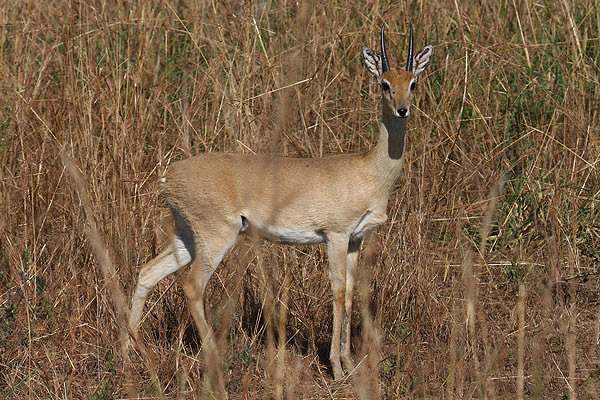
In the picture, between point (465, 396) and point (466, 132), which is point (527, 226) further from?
point (465, 396)

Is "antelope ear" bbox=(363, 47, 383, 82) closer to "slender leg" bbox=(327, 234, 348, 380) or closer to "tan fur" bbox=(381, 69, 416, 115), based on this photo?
"tan fur" bbox=(381, 69, 416, 115)

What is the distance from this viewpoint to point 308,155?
5.81m

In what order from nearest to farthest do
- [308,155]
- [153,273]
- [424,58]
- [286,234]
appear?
1. [286,234]
2. [153,273]
3. [424,58]
4. [308,155]

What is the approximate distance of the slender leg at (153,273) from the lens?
4.50m

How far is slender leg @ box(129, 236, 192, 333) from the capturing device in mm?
4504

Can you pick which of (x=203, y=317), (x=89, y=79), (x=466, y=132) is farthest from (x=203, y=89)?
(x=203, y=317)

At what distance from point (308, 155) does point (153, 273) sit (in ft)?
5.46

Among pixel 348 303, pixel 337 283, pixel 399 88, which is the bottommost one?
pixel 348 303

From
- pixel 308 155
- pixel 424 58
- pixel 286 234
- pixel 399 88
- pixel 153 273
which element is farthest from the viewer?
pixel 308 155

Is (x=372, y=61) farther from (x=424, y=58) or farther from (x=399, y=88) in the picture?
(x=399, y=88)

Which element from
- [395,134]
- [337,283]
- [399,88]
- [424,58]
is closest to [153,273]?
[337,283]

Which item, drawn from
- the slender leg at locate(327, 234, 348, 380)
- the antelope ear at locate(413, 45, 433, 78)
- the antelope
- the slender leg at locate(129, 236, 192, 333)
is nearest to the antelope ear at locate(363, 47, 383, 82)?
the antelope

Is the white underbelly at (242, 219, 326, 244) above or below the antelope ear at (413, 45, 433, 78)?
below

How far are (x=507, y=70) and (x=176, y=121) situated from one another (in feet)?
8.14
